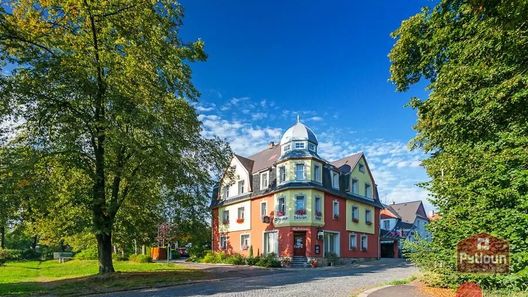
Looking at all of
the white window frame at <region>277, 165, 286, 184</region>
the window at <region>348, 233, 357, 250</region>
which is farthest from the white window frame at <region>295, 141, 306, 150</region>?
the window at <region>348, 233, 357, 250</region>

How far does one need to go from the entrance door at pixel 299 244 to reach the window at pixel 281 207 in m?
1.94

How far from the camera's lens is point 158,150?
16.2 m

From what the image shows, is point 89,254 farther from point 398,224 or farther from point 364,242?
point 398,224

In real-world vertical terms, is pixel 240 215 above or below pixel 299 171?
below

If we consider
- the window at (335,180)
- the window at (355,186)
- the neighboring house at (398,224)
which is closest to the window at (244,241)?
the window at (335,180)

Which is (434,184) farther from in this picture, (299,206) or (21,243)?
(21,243)

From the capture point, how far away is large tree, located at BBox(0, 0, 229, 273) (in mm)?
15062

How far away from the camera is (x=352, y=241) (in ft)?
116

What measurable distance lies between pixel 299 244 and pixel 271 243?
2663mm

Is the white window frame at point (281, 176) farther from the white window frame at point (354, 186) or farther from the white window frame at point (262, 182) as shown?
the white window frame at point (354, 186)

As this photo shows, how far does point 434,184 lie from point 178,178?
1113cm

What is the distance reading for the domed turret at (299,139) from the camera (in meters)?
32.1

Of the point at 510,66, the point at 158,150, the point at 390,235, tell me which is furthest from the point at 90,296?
the point at 390,235

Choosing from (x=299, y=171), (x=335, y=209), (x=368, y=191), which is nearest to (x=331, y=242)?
(x=335, y=209)
